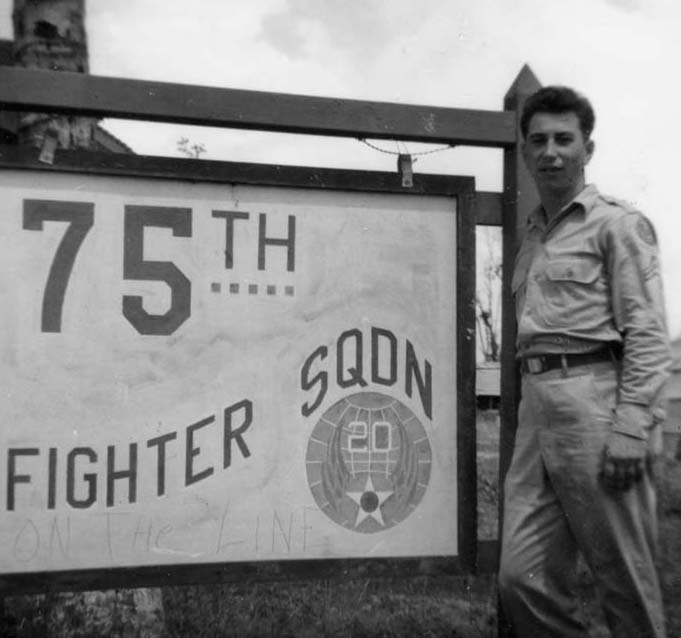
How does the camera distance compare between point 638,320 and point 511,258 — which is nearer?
point 638,320

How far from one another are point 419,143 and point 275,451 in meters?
1.07

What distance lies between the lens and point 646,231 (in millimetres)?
2752

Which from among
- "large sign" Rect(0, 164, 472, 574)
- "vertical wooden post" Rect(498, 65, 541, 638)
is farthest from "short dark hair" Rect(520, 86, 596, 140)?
"large sign" Rect(0, 164, 472, 574)

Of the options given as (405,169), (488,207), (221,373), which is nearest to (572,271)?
(488,207)

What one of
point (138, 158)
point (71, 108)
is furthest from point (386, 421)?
point (71, 108)

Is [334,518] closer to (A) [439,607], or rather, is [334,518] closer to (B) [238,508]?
(B) [238,508]

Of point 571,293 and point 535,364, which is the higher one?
point 571,293

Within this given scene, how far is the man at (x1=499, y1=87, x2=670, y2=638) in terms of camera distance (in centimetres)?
262

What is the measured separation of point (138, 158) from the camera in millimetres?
2850

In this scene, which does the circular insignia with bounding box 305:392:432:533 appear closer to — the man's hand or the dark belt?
the dark belt

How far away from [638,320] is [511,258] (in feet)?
1.86

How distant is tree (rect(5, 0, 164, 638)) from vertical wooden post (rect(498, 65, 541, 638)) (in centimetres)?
138

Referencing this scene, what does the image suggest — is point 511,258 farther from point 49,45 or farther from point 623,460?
point 49,45

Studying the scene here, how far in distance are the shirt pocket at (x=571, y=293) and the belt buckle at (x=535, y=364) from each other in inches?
4.3
